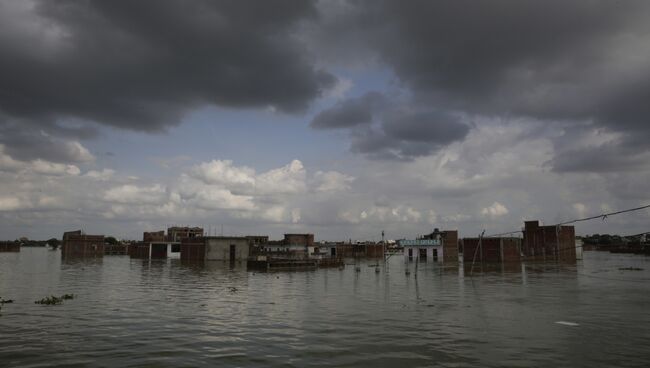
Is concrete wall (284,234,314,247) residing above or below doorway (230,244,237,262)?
above

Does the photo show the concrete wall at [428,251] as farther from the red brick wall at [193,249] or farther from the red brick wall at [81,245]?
the red brick wall at [81,245]

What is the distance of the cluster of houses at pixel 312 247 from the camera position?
358 feet

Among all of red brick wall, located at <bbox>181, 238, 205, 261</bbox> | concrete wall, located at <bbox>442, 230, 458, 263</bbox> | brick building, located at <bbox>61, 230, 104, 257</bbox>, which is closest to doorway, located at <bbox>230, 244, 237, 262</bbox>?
red brick wall, located at <bbox>181, 238, 205, 261</bbox>

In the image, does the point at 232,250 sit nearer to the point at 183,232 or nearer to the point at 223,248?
the point at 223,248

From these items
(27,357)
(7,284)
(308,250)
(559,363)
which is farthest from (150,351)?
(308,250)

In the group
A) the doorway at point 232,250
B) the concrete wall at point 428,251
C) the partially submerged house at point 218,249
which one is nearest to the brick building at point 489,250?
the concrete wall at point 428,251

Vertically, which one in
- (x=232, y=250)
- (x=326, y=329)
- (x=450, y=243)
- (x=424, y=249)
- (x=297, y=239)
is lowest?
(x=326, y=329)

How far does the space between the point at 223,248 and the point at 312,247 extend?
111 ft

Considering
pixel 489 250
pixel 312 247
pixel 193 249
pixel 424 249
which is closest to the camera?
pixel 489 250

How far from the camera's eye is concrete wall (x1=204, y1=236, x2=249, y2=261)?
117 m

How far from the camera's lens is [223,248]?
118688 mm

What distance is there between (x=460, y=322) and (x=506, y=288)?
24.8 m

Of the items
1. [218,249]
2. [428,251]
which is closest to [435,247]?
[428,251]

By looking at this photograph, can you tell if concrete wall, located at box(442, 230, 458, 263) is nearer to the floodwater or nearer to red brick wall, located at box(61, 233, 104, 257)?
the floodwater
